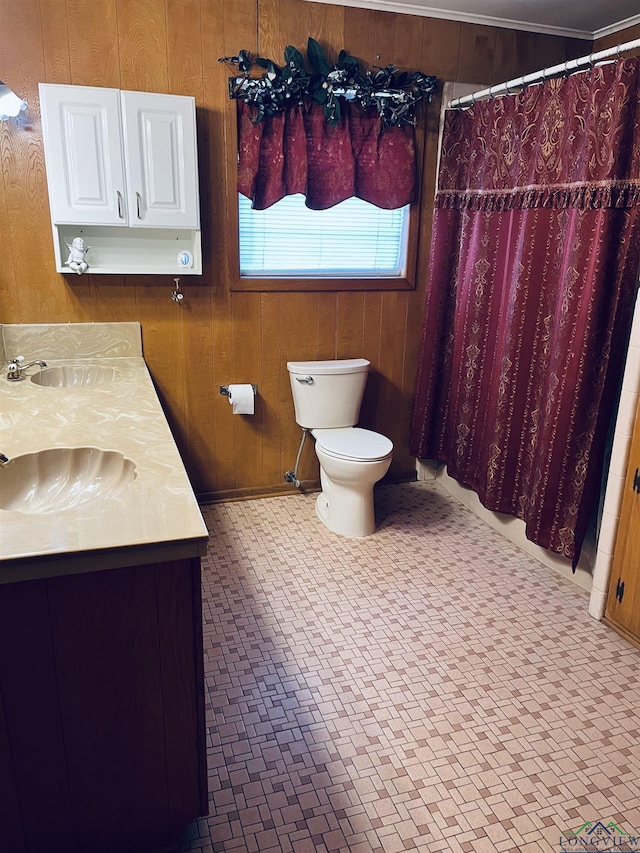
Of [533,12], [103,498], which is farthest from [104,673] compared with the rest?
[533,12]

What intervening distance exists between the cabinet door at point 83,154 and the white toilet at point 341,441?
119 cm

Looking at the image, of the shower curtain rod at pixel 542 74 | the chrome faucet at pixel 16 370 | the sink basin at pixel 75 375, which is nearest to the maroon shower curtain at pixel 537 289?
the shower curtain rod at pixel 542 74

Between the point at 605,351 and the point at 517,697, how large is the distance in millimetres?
1299

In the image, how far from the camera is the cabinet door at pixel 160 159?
260 centimetres

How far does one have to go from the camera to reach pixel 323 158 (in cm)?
308

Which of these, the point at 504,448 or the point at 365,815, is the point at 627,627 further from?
the point at 365,815

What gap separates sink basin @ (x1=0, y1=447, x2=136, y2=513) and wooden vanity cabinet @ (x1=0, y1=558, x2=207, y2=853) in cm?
46

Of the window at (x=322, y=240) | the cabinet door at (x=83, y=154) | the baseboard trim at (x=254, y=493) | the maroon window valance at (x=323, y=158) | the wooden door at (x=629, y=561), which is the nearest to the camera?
the wooden door at (x=629, y=561)

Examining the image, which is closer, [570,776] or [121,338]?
[570,776]

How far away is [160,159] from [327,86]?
35.4 inches

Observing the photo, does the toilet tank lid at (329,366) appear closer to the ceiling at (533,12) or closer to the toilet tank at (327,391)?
the toilet tank at (327,391)

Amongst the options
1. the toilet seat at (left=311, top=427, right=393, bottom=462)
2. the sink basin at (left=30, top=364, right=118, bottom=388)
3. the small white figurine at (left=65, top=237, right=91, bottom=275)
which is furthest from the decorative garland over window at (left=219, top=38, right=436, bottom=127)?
the toilet seat at (left=311, top=427, right=393, bottom=462)

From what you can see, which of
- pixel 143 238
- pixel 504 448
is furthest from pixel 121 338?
pixel 504 448

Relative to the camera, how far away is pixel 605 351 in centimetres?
238
